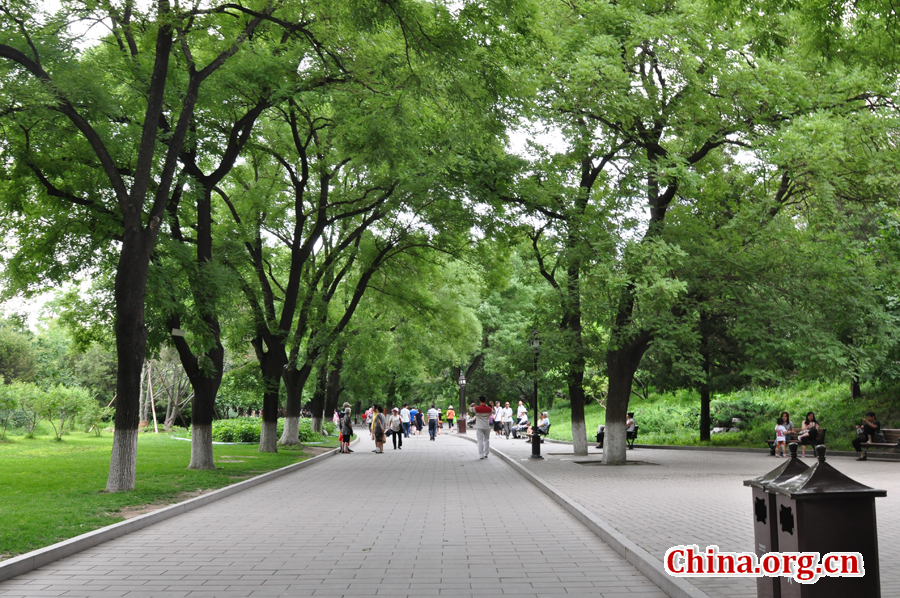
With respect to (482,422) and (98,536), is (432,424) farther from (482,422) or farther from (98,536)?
(98,536)

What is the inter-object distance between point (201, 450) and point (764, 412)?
78.7 ft

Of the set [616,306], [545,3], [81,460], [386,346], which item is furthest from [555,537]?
[386,346]

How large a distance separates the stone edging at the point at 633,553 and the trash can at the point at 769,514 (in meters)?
0.72

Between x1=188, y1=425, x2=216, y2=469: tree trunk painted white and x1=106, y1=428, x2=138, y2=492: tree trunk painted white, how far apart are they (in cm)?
450

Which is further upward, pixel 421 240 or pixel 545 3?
pixel 545 3

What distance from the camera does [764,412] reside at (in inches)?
1217

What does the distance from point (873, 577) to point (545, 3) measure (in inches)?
661

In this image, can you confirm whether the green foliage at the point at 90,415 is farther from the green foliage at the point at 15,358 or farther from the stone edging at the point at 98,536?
the stone edging at the point at 98,536

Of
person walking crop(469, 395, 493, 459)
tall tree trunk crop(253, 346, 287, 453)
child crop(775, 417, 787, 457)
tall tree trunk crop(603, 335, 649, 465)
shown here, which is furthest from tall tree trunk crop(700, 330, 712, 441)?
tall tree trunk crop(253, 346, 287, 453)

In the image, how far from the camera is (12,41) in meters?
12.4

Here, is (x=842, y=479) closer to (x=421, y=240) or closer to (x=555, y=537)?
(x=555, y=537)

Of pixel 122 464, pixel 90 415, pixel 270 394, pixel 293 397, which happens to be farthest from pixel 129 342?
pixel 90 415

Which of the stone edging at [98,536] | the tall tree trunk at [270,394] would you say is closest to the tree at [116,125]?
the stone edging at [98,536]

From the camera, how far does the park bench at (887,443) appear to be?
20047 mm
